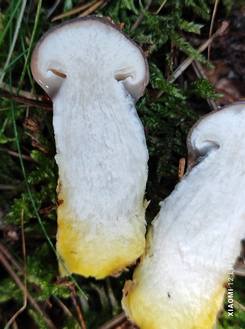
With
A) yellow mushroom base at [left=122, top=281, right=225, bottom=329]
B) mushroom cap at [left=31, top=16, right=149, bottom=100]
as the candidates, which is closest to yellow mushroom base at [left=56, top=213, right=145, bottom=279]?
yellow mushroom base at [left=122, top=281, right=225, bottom=329]

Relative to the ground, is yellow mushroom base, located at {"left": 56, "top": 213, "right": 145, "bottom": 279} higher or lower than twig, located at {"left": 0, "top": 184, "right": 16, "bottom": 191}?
higher

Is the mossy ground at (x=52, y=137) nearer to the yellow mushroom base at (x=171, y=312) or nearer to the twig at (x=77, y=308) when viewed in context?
the twig at (x=77, y=308)

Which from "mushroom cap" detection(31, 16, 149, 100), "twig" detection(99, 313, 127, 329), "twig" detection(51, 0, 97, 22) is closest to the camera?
"mushroom cap" detection(31, 16, 149, 100)

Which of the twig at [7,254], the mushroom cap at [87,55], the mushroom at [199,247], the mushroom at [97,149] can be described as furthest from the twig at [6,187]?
the mushroom at [199,247]

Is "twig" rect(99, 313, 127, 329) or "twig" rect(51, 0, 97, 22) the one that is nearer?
"twig" rect(99, 313, 127, 329)

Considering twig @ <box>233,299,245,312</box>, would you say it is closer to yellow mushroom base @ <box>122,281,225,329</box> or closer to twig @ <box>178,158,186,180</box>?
yellow mushroom base @ <box>122,281,225,329</box>

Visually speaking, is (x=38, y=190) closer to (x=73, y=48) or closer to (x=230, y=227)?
(x=73, y=48)

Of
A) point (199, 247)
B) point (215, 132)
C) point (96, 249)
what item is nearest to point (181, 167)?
point (215, 132)
